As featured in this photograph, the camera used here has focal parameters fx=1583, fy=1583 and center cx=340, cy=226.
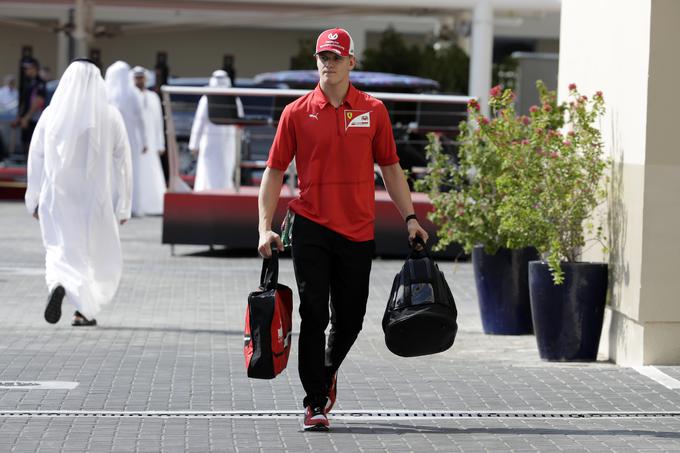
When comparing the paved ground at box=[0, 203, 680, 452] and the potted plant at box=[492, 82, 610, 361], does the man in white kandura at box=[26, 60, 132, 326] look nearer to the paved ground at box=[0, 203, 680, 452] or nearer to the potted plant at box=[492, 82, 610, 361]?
the paved ground at box=[0, 203, 680, 452]

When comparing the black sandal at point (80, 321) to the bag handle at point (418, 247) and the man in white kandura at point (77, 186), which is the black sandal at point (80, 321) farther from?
the bag handle at point (418, 247)

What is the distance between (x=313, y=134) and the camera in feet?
24.1

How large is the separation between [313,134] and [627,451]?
203 cm

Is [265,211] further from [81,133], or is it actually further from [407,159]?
[407,159]

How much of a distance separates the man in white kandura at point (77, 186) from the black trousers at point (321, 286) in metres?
4.00

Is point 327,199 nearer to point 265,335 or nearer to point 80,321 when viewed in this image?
point 265,335

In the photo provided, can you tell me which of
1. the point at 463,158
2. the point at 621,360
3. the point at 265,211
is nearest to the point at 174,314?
the point at 463,158

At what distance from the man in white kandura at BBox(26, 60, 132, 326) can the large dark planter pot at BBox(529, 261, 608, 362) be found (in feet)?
10.7

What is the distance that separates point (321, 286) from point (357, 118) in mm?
804

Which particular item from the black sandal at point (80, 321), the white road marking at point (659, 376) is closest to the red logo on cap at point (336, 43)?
the white road marking at point (659, 376)

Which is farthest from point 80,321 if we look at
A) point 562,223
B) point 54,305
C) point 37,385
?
point 562,223

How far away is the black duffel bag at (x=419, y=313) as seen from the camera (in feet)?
24.1

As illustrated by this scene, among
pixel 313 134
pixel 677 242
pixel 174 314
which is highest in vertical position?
pixel 313 134

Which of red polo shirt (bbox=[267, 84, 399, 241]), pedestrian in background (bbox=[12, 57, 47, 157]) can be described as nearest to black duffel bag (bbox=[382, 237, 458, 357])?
red polo shirt (bbox=[267, 84, 399, 241])
